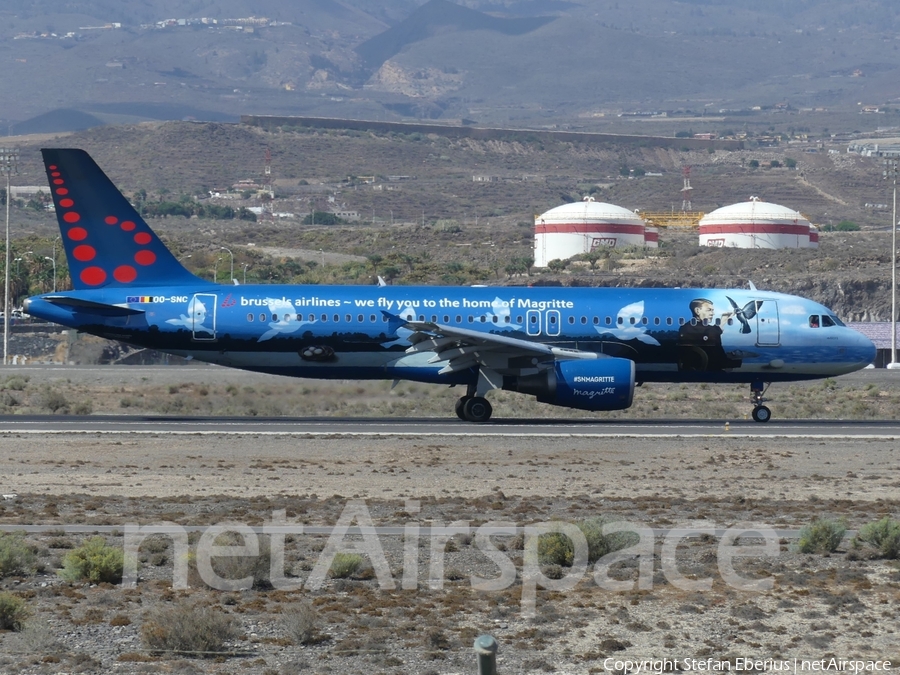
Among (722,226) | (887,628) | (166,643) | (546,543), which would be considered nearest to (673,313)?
(546,543)

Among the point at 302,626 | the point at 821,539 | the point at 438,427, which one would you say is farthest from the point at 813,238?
the point at 302,626

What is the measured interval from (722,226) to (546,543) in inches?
4253

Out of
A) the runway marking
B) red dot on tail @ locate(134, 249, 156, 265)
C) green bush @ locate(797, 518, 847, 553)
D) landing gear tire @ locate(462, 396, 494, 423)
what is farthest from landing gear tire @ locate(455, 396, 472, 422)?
green bush @ locate(797, 518, 847, 553)

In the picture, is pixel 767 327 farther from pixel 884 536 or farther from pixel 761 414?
pixel 884 536

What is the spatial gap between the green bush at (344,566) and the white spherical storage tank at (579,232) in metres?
101

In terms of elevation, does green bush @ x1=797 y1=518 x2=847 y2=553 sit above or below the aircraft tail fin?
below

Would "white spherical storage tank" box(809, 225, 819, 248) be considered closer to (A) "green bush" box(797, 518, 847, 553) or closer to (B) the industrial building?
(B) the industrial building

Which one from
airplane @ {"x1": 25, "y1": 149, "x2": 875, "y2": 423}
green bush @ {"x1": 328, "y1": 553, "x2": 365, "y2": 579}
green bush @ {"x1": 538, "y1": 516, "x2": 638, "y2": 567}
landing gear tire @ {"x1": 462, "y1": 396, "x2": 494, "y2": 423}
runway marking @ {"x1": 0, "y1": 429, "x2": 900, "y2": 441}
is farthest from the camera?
landing gear tire @ {"x1": 462, "y1": 396, "x2": 494, "y2": 423}

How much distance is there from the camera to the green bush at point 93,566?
54.4 ft

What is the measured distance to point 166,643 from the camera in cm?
1400

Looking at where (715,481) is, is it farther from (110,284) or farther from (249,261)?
(249,261)

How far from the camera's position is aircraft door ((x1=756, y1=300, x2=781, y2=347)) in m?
37.5

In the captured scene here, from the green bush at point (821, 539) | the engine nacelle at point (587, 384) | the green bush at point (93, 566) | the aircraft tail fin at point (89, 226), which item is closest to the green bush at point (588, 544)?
the green bush at point (821, 539)

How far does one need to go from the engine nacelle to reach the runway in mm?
736
